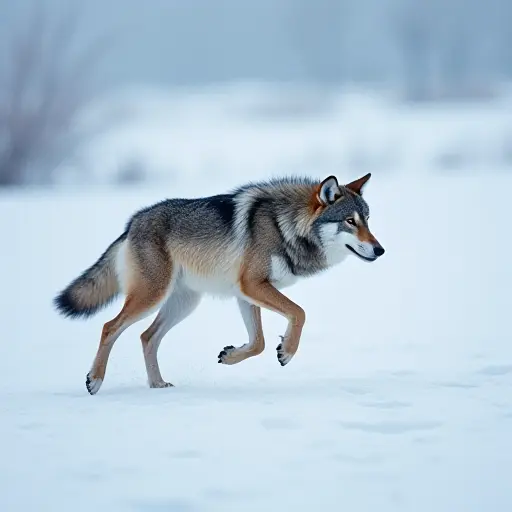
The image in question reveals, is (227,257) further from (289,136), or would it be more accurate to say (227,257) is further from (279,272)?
(289,136)

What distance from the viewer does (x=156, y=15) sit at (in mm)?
64062

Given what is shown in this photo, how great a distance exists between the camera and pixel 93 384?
569cm

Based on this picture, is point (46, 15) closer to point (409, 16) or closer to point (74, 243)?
point (74, 243)

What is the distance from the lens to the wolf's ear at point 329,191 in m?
5.84

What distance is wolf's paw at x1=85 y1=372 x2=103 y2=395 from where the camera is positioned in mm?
5676

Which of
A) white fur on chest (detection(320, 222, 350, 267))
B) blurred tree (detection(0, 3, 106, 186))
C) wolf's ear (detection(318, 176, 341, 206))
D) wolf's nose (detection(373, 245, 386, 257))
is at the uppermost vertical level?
blurred tree (detection(0, 3, 106, 186))

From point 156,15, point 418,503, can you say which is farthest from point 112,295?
point 156,15

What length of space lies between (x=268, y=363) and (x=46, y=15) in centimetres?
1674

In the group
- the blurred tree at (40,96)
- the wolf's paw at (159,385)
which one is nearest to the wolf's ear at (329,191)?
the wolf's paw at (159,385)

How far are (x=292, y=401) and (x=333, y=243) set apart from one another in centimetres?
126

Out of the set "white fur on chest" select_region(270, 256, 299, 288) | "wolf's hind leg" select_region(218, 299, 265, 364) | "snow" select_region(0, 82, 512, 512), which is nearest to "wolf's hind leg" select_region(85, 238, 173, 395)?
"snow" select_region(0, 82, 512, 512)

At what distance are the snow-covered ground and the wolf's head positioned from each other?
855 millimetres

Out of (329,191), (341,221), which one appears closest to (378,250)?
(341,221)

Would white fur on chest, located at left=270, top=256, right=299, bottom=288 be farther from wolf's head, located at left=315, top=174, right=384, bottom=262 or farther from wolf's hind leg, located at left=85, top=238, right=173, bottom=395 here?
wolf's hind leg, located at left=85, top=238, right=173, bottom=395
